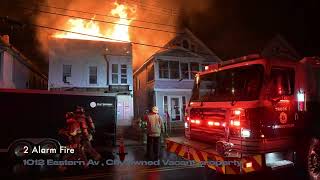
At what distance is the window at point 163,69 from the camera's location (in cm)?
2331

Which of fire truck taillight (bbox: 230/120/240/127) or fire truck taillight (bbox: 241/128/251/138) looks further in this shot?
fire truck taillight (bbox: 230/120/240/127)

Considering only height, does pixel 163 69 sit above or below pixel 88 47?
below

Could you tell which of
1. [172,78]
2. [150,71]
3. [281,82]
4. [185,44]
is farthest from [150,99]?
[281,82]

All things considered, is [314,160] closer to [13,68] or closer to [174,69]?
[174,69]

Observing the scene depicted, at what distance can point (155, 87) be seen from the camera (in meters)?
22.9

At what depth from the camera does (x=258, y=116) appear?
532cm

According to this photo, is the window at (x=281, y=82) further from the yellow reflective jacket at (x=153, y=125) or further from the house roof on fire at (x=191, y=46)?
the house roof on fire at (x=191, y=46)

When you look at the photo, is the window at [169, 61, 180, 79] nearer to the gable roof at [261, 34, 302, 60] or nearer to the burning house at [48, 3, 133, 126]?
the burning house at [48, 3, 133, 126]

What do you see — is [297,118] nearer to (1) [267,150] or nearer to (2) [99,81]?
(1) [267,150]

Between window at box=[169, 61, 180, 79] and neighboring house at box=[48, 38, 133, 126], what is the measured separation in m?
3.29

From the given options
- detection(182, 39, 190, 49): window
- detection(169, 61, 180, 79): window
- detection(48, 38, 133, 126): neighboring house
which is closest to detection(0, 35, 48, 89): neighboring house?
detection(48, 38, 133, 126): neighboring house

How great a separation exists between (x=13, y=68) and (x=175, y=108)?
12.1 m

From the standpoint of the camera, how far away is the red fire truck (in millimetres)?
5305

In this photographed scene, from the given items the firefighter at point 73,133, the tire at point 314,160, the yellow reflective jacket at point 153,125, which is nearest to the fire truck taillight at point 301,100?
the tire at point 314,160
